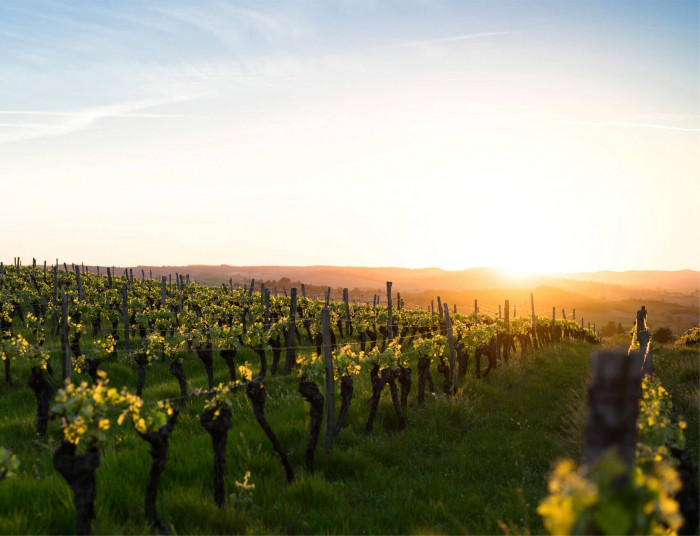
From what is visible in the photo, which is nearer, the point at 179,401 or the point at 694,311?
the point at 179,401

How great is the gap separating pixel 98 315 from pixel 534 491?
882 inches

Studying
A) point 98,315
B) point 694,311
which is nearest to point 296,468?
point 98,315

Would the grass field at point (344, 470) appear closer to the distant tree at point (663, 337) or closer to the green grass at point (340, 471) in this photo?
the green grass at point (340, 471)

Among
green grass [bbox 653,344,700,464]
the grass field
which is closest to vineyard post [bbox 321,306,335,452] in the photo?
the grass field

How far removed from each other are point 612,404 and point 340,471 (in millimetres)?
8154

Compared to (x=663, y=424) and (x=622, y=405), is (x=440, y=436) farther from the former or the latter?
(x=622, y=405)

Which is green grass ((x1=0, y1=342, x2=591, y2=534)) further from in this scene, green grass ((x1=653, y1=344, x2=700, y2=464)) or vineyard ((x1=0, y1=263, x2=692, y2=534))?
green grass ((x1=653, y1=344, x2=700, y2=464))

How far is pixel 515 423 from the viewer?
44.9 ft

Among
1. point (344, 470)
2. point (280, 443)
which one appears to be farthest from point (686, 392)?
point (280, 443)

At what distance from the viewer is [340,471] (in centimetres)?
1019

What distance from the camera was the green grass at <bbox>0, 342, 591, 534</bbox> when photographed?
7.54 m

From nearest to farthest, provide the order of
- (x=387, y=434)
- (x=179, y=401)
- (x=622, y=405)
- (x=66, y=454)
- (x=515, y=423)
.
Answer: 1. (x=622, y=405)
2. (x=66, y=454)
3. (x=387, y=434)
4. (x=515, y=423)
5. (x=179, y=401)

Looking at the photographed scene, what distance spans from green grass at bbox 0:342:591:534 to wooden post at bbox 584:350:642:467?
10.4 ft

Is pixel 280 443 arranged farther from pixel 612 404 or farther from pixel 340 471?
pixel 612 404
